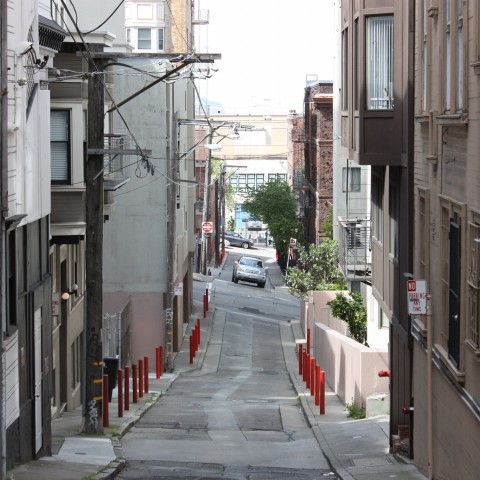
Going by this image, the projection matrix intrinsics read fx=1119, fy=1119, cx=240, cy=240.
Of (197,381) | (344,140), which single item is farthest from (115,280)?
(344,140)

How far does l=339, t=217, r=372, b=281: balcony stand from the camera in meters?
29.2

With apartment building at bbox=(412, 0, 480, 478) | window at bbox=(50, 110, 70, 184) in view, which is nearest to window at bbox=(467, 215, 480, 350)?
apartment building at bbox=(412, 0, 480, 478)

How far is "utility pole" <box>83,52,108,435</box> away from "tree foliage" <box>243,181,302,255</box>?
57827 millimetres

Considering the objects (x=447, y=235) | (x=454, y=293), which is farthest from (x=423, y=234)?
(x=454, y=293)

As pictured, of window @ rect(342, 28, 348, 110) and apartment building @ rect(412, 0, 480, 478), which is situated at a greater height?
window @ rect(342, 28, 348, 110)

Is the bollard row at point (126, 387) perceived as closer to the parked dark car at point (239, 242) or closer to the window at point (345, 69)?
the window at point (345, 69)

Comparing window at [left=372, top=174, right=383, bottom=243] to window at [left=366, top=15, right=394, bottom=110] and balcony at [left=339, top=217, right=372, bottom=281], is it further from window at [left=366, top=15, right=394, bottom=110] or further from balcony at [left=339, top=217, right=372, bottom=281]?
balcony at [left=339, top=217, right=372, bottom=281]

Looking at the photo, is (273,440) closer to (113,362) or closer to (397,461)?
(397,461)

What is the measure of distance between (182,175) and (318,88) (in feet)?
76.9

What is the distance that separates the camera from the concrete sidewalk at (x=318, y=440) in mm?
15547

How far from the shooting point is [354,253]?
28594 millimetres

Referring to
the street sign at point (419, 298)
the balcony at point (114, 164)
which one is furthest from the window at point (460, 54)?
the balcony at point (114, 164)

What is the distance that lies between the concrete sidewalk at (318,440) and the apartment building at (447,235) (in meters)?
1.02

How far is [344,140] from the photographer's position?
22.1 metres
